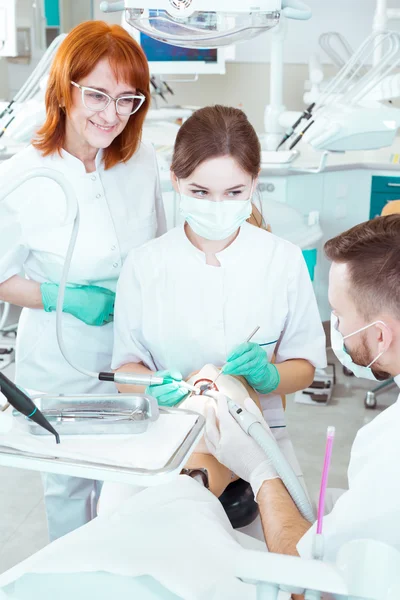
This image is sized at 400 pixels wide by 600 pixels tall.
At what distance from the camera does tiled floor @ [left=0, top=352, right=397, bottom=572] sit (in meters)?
2.11

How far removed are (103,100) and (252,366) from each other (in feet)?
2.05

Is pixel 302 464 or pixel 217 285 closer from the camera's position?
pixel 217 285

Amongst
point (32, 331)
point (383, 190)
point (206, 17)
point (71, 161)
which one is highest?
point (206, 17)

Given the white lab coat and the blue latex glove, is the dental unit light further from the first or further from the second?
the blue latex glove

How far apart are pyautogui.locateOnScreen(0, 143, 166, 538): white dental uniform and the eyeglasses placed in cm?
14

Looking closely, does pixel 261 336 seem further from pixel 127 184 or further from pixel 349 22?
pixel 349 22

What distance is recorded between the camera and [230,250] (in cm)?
151

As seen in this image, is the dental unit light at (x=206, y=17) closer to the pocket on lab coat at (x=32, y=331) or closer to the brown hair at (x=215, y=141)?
the brown hair at (x=215, y=141)

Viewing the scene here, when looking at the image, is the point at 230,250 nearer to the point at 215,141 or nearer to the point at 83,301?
the point at 215,141

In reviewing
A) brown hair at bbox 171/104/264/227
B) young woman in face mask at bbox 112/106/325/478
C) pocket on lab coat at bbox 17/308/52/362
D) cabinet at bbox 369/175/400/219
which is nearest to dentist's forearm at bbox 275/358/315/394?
young woman in face mask at bbox 112/106/325/478

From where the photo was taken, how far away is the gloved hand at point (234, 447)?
119 cm

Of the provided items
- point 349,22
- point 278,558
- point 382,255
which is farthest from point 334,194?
point 278,558

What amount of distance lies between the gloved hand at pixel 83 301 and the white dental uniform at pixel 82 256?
0.05m

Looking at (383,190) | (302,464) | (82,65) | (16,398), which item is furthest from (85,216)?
(383,190)
